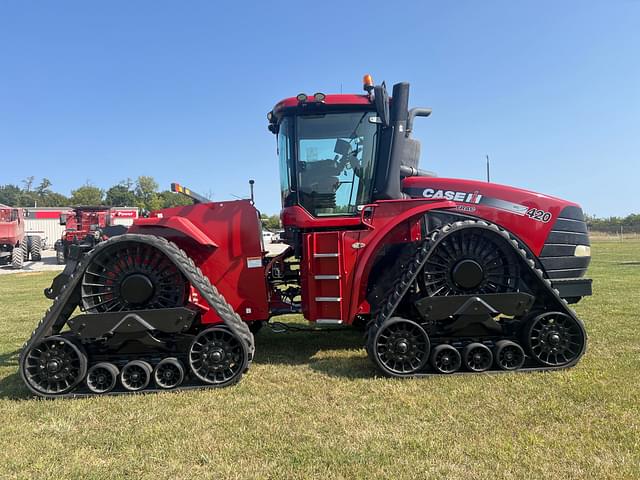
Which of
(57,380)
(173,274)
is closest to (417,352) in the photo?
(173,274)

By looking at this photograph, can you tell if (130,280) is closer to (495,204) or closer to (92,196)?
(495,204)

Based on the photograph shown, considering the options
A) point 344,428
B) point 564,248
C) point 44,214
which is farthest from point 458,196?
point 44,214

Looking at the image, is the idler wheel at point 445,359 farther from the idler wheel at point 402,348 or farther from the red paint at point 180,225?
the red paint at point 180,225

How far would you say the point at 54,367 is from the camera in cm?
406

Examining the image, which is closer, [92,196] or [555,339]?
[555,339]

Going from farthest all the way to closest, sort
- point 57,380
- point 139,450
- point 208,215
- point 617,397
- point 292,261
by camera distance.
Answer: point 292,261, point 208,215, point 57,380, point 617,397, point 139,450

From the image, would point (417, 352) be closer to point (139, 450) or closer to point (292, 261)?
point (292, 261)

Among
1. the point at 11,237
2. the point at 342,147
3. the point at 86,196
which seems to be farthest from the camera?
the point at 86,196

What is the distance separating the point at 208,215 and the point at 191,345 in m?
1.45

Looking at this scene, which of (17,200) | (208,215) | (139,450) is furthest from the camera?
(17,200)

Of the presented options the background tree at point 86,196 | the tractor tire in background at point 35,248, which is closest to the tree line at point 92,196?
the background tree at point 86,196

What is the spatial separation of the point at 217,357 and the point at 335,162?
247 centimetres

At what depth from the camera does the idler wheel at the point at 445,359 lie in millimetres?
4312

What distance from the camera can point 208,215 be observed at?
478cm
